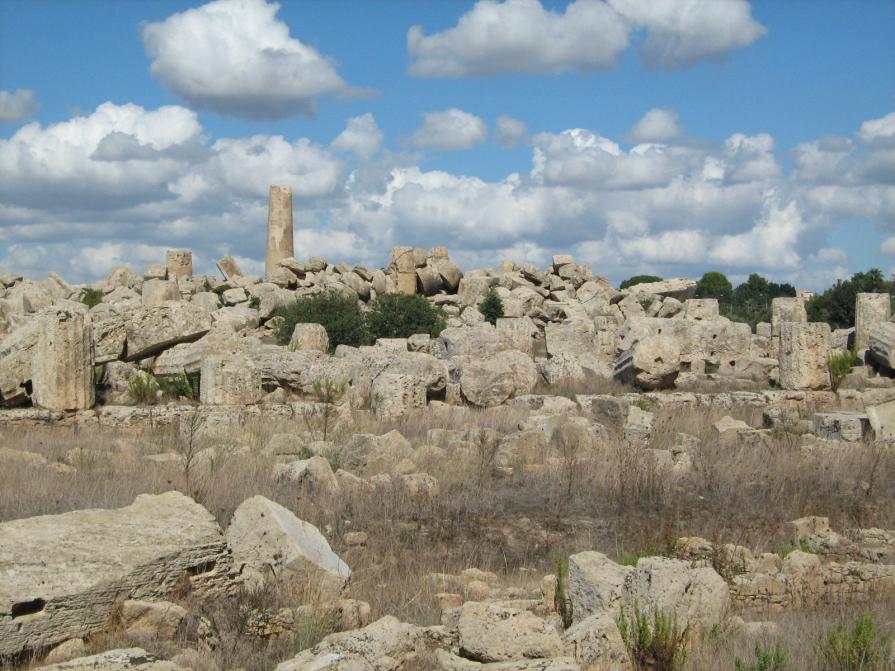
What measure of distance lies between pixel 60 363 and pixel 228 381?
2238 mm

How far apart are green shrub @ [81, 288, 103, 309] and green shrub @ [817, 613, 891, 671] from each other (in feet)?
101

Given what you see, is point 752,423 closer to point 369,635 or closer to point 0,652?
point 369,635

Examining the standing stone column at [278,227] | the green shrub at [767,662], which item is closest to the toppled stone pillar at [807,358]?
the green shrub at [767,662]

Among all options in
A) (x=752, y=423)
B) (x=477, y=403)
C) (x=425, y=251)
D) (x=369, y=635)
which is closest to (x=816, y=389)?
(x=752, y=423)

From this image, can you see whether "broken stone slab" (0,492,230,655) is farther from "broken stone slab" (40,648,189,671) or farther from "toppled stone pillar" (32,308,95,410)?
"toppled stone pillar" (32,308,95,410)

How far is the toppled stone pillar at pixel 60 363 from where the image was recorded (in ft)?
42.2

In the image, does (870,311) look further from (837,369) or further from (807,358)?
(807,358)

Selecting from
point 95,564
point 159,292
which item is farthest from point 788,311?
point 95,564

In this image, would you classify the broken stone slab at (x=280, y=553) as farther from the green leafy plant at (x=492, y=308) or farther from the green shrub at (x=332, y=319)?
the green leafy plant at (x=492, y=308)

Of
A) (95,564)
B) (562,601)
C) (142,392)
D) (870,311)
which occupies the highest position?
(870,311)

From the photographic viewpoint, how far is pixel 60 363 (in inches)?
508

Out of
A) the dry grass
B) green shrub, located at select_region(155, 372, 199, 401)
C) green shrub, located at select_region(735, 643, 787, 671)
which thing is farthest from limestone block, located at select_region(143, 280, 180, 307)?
green shrub, located at select_region(735, 643, 787, 671)

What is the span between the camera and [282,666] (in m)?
4.57

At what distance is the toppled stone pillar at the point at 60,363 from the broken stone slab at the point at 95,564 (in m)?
7.48
